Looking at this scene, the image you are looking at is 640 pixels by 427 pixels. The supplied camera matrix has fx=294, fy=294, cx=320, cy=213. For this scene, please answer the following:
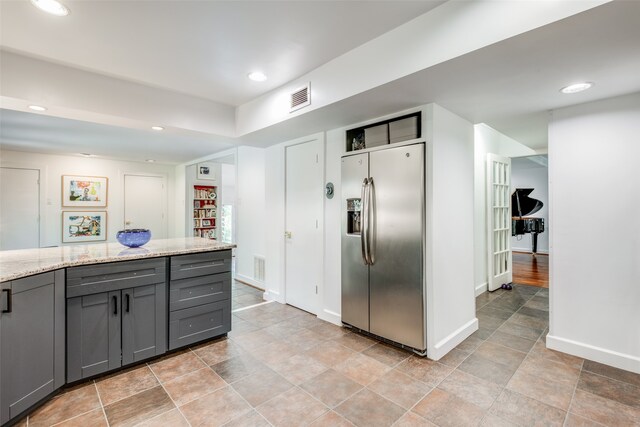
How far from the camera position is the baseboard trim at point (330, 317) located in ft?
11.1

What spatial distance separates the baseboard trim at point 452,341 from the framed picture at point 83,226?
698 centimetres

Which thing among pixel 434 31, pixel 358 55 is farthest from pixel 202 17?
pixel 434 31

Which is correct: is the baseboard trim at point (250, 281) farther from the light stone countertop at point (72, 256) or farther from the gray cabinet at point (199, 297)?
the light stone countertop at point (72, 256)

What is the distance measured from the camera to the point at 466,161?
3.07 m

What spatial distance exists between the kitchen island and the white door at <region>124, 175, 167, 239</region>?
447 cm

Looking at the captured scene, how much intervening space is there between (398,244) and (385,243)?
14 cm

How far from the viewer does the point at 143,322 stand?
8.09ft

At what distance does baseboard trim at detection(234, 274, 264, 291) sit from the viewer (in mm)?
4848

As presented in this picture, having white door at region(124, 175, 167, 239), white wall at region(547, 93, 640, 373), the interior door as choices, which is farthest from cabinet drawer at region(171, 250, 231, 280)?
white door at region(124, 175, 167, 239)

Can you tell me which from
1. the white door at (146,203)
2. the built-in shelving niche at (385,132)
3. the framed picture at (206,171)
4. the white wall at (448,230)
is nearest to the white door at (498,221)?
the white wall at (448,230)

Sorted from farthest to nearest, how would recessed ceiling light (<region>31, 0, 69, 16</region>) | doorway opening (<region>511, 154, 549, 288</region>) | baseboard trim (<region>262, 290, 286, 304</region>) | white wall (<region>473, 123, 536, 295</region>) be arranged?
doorway opening (<region>511, 154, 549, 288</region>) < white wall (<region>473, 123, 536, 295</region>) < baseboard trim (<region>262, 290, 286, 304</region>) < recessed ceiling light (<region>31, 0, 69, 16</region>)

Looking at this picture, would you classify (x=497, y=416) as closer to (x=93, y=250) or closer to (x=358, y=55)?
(x=358, y=55)

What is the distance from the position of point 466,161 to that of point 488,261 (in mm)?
2289

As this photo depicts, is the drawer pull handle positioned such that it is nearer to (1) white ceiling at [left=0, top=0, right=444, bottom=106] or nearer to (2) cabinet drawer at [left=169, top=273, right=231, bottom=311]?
(2) cabinet drawer at [left=169, top=273, right=231, bottom=311]
